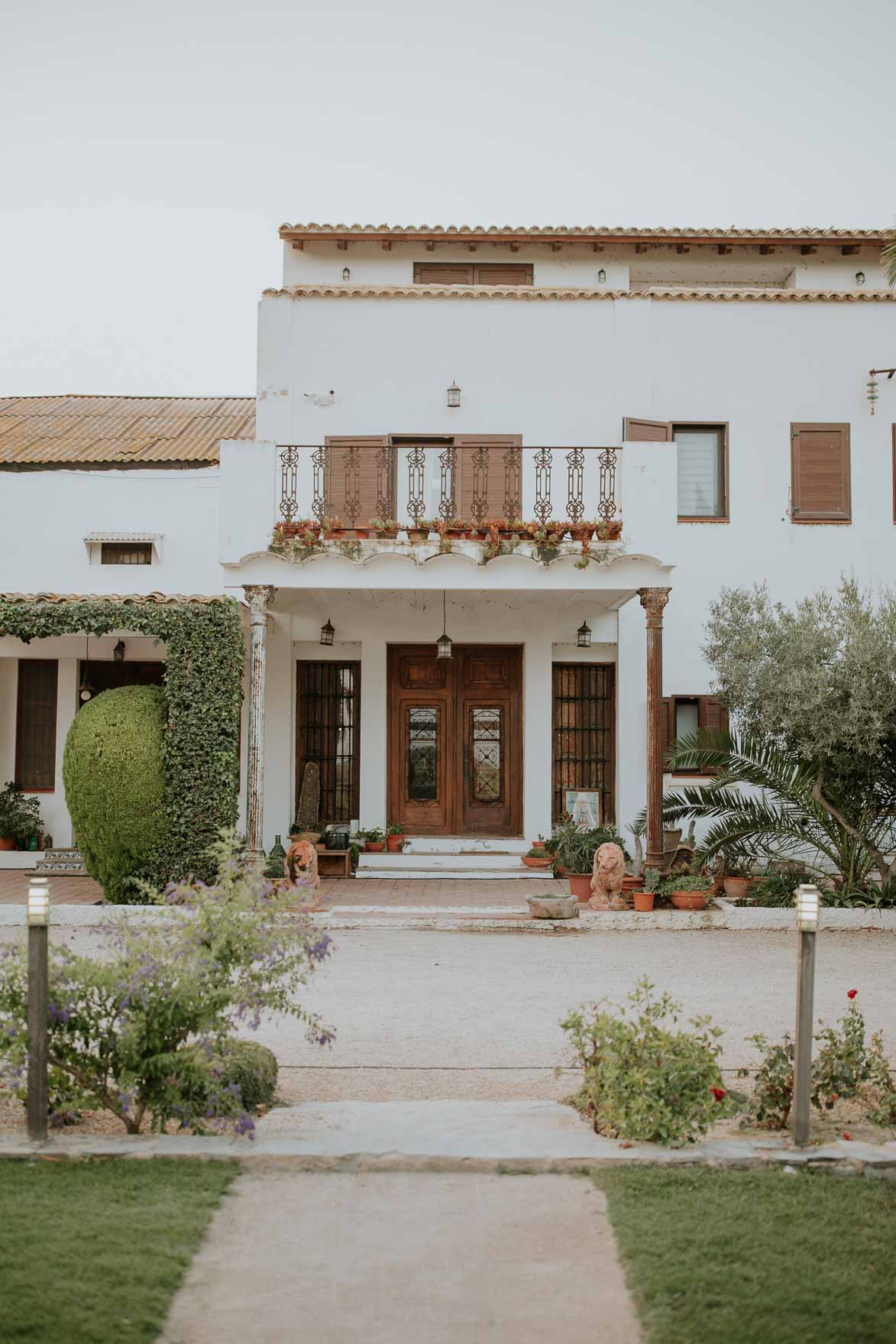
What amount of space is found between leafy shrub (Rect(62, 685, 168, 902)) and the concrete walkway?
24.0ft

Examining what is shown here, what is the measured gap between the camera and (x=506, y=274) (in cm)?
1627

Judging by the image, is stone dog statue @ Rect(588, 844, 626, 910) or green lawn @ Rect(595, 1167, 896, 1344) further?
stone dog statue @ Rect(588, 844, 626, 910)

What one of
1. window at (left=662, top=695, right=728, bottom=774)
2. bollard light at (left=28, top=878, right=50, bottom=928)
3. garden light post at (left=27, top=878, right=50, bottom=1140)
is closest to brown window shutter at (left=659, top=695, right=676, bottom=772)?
window at (left=662, top=695, right=728, bottom=774)

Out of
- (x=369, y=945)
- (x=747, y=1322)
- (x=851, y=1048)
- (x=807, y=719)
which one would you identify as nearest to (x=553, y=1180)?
(x=747, y=1322)

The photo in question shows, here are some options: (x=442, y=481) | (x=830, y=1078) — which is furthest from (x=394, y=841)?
(x=830, y=1078)

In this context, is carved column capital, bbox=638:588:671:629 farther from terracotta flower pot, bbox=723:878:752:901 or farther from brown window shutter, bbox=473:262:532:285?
brown window shutter, bbox=473:262:532:285

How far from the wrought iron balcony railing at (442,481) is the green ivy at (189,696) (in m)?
2.74

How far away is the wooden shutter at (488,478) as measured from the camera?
555 inches

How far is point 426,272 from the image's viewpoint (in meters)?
16.3

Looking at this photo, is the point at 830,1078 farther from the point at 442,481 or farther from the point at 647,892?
the point at 442,481

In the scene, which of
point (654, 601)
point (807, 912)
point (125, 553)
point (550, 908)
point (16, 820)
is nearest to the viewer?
point (807, 912)

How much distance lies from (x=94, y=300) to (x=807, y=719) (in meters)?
20.9

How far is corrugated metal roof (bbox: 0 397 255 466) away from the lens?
1600 cm

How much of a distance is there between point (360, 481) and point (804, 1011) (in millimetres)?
10648
